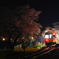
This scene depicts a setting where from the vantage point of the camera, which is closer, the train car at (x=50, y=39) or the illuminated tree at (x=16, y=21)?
the illuminated tree at (x=16, y=21)

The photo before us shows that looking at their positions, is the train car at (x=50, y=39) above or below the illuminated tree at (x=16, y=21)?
below

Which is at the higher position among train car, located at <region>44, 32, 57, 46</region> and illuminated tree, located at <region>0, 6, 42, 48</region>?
illuminated tree, located at <region>0, 6, 42, 48</region>

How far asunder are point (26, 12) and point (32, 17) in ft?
5.34

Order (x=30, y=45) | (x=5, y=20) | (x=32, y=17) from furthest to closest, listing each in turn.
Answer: (x=30, y=45) → (x=32, y=17) → (x=5, y=20)

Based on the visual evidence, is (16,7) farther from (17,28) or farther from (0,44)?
(0,44)

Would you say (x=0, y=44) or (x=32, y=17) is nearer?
(x=32, y=17)

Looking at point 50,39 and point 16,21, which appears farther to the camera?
point 50,39

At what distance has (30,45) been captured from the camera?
26031 mm

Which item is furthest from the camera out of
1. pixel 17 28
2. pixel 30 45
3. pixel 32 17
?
pixel 30 45

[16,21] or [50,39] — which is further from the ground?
[16,21]

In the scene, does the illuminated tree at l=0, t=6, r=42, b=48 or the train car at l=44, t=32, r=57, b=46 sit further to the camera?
the train car at l=44, t=32, r=57, b=46

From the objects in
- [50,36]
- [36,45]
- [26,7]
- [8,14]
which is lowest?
[36,45]

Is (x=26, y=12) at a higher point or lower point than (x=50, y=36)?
higher

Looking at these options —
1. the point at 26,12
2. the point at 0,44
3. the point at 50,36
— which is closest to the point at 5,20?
the point at 26,12
